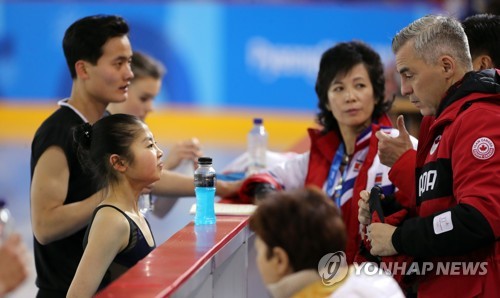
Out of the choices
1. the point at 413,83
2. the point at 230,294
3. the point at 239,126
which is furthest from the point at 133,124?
the point at 239,126

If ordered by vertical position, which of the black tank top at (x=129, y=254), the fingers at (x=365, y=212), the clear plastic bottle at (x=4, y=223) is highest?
the clear plastic bottle at (x=4, y=223)

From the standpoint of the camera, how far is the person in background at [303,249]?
217 centimetres

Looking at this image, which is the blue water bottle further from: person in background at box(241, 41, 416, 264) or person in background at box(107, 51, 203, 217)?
person in background at box(107, 51, 203, 217)

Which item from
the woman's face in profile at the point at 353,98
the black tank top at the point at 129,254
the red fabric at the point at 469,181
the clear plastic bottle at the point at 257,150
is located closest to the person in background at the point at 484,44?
the red fabric at the point at 469,181

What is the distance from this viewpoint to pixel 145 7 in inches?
507

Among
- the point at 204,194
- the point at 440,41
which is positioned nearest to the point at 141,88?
the point at 204,194

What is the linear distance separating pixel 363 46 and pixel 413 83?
1284mm

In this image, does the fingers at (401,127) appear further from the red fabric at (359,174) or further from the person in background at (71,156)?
the person in background at (71,156)

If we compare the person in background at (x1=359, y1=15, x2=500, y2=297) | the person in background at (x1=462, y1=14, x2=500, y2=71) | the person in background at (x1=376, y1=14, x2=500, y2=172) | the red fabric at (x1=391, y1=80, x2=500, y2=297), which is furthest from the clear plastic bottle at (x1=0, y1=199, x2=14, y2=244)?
the person in background at (x1=462, y1=14, x2=500, y2=71)

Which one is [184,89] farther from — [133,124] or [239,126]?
[133,124]

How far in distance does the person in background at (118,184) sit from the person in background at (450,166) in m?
0.87

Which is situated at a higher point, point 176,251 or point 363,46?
point 363,46

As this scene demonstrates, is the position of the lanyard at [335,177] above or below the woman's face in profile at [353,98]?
below

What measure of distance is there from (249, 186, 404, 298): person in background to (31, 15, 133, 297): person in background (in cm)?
160
